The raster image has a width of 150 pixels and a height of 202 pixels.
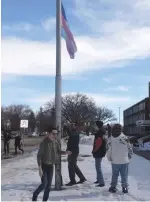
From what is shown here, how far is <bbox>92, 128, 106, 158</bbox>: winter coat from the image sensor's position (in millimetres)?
11172

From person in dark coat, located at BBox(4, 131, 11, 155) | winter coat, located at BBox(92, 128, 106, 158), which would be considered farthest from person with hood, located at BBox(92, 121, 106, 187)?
person in dark coat, located at BBox(4, 131, 11, 155)

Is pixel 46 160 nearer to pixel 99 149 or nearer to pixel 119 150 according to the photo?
pixel 119 150

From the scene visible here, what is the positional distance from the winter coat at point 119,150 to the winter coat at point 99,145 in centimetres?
107

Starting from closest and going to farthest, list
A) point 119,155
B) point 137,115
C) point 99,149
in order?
point 119,155, point 99,149, point 137,115

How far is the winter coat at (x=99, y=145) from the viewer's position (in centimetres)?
1117

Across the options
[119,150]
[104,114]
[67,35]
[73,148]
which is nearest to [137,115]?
[104,114]


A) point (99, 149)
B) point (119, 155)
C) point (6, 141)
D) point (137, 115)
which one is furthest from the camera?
point (137, 115)

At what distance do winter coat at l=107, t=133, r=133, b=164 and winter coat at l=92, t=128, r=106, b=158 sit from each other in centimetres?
107


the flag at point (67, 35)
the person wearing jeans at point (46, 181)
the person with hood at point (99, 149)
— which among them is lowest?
the person wearing jeans at point (46, 181)

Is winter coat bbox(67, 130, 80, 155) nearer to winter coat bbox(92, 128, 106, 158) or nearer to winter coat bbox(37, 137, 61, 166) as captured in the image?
winter coat bbox(92, 128, 106, 158)

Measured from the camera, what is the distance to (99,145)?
442 inches

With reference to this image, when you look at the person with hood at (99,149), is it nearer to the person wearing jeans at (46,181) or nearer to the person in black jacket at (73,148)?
the person in black jacket at (73,148)

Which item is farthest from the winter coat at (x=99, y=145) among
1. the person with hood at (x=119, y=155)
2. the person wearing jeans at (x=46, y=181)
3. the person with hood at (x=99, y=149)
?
the person wearing jeans at (x=46, y=181)

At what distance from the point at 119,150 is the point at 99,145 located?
1.34 meters
